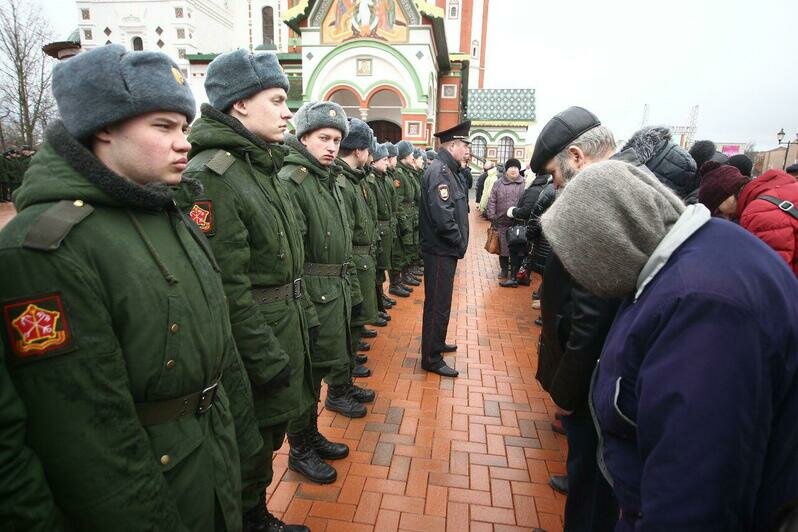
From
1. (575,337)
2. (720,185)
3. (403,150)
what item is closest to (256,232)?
(575,337)

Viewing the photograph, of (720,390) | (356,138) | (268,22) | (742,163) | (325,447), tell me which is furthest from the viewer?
(268,22)

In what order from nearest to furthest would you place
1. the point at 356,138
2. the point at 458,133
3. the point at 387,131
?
the point at 356,138 < the point at 458,133 < the point at 387,131

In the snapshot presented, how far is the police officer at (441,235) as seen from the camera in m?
4.48

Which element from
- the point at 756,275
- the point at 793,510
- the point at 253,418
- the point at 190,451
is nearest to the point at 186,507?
the point at 190,451

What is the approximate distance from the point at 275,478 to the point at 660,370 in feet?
8.85

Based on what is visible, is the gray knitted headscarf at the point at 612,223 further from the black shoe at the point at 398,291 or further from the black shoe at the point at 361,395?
the black shoe at the point at 398,291

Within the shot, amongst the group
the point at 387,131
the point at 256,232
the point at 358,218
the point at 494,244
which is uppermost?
the point at 387,131

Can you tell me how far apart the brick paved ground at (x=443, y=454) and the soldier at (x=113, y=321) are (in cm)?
139

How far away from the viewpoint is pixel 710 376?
1041 mm

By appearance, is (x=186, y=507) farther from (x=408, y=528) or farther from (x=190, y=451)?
(x=408, y=528)

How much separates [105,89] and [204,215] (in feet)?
2.59

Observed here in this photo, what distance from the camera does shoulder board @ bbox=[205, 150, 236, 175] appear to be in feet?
6.86

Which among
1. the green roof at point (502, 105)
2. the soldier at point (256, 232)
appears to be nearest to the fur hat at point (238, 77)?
the soldier at point (256, 232)

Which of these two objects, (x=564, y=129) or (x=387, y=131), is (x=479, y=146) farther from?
(x=564, y=129)
